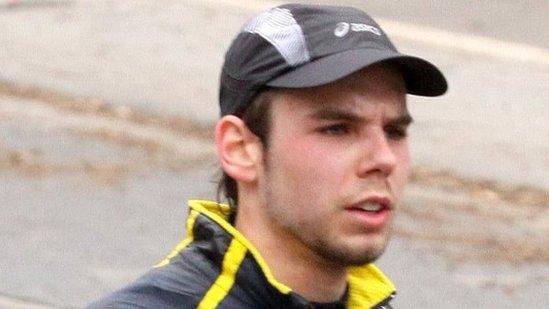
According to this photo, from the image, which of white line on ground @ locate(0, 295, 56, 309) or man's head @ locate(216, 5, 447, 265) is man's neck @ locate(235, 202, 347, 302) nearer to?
man's head @ locate(216, 5, 447, 265)

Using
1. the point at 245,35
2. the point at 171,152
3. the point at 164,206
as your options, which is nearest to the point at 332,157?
the point at 245,35

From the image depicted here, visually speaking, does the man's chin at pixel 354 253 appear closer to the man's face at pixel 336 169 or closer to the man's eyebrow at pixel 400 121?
the man's face at pixel 336 169

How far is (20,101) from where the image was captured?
10.2 m

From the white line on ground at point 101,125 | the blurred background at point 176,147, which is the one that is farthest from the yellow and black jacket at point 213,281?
the white line on ground at point 101,125

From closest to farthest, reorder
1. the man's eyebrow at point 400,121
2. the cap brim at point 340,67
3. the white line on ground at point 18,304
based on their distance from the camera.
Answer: the cap brim at point 340,67 → the man's eyebrow at point 400,121 → the white line on ground at point 18,304

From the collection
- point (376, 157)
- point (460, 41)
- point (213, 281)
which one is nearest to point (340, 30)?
point (376, 157)

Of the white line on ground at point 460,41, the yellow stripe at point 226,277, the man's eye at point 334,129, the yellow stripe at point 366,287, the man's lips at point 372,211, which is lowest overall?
the white line on ground at point 460,41

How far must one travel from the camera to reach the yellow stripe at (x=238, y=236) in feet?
8.80

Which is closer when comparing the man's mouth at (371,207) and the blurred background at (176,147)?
the man's mouth at (371,207)

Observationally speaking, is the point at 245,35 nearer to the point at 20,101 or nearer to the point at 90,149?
the point at 90,149

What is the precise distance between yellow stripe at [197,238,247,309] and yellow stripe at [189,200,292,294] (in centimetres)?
1

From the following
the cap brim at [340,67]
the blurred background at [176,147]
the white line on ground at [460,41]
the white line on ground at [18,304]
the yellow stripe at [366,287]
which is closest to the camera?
the cap brim at [340,67]

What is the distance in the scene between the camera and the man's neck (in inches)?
107

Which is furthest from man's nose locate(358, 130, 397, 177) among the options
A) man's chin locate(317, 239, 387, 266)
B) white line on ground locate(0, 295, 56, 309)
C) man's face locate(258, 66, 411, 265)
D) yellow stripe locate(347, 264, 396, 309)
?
white line on ground locate(0, 295, 56, 309)
